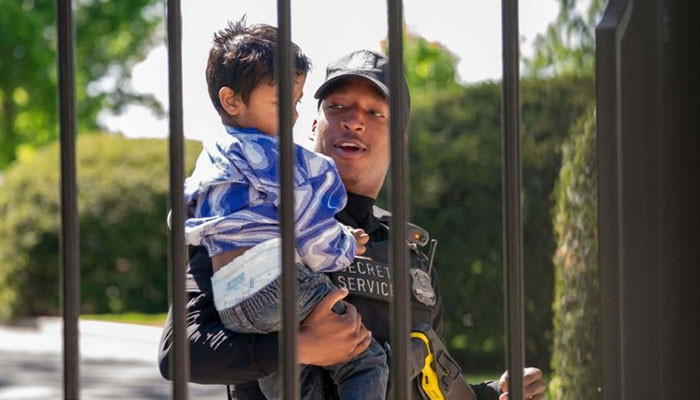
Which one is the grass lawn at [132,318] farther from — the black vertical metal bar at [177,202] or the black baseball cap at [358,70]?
the black vertical metal bar at [177,202]

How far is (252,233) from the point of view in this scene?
1973 mm

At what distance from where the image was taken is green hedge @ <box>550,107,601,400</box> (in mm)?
4379

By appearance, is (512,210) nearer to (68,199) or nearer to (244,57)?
(68,199)

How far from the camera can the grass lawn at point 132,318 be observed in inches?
540

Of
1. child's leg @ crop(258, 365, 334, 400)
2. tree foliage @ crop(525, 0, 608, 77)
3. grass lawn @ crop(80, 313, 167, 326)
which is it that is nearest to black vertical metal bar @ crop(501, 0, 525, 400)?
child's leg @ crop(258, 365, 334, 400)

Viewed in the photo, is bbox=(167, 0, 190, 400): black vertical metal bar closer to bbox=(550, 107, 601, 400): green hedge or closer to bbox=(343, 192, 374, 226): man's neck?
bbox=(343, 192, 374, 226): man's neck

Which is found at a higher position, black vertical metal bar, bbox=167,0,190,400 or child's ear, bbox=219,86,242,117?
child's ear, bbox=219,86,242,117

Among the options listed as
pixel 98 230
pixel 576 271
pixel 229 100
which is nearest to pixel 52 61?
pixel 98 230

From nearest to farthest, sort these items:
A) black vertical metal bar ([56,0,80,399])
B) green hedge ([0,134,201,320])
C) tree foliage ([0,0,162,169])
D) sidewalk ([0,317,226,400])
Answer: black vertical metal bar ([56,0,80,399])
sidewalk ([0,317,226,400])
green hedge ([0,134,201,320])
tree foliage ([0,0,162,169])

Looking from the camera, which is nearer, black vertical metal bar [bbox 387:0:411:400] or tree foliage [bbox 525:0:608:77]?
black vertical metal bar [bbox 387:0:411:400]

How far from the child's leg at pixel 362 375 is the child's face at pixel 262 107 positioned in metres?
0.42

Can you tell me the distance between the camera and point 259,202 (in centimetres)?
199

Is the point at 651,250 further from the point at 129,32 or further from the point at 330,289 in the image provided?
the point at 129,32

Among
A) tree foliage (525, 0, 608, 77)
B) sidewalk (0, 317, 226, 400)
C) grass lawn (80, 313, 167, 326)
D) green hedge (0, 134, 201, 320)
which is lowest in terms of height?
sidewalk (0, 317, 226, 400)
